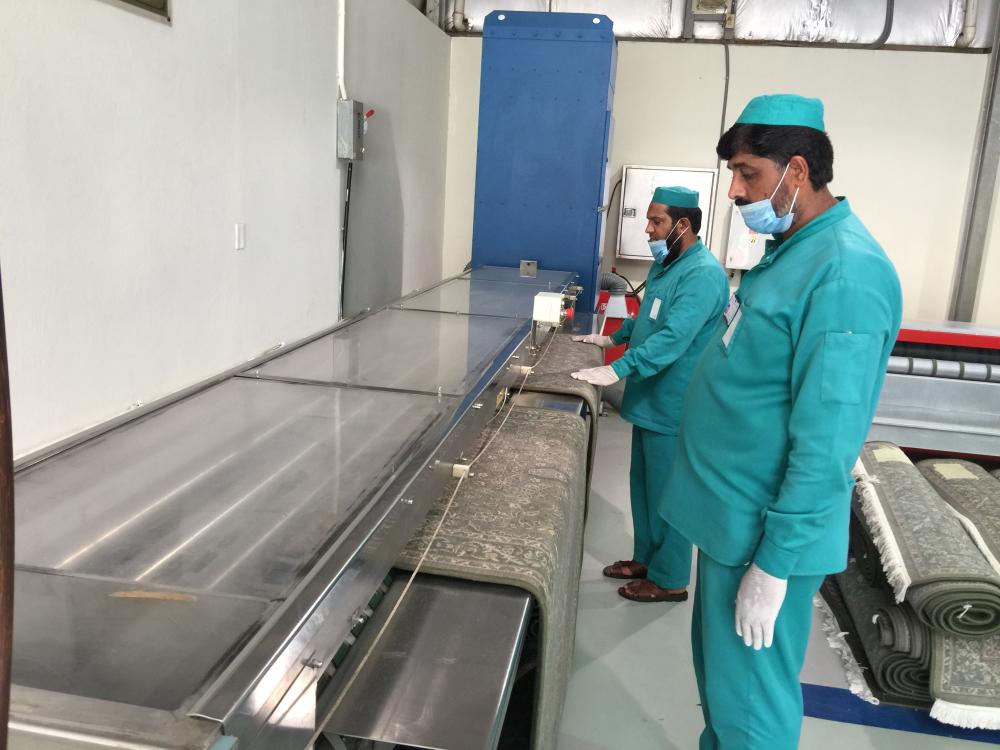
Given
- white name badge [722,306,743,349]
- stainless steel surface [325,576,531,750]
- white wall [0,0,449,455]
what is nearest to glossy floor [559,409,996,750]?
stainless steel surface [325,576,531,750]

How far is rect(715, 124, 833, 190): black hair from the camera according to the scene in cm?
143

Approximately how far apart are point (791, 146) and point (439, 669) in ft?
3.62

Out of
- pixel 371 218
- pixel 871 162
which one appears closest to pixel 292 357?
pixel 371 218

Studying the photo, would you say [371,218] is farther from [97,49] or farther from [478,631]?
[478,631]

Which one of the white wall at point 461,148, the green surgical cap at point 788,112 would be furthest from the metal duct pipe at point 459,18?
the green surgical cap at point 788,112

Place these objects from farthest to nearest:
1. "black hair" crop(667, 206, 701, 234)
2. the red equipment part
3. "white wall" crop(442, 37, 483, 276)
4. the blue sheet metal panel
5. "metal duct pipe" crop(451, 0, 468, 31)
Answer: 1. "white wall" crop(442, 37, 483, 276)
2. "metal duct pipe" crop(451, 0, 468, 31)
3. the red equipment part
4. the blue sheet metal panel
5. "black hair" crop(667, 206, 701, 234)

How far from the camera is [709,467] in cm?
159

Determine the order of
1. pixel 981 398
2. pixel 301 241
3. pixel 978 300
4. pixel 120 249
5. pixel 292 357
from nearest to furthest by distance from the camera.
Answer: pixel 292 357, pixel 120 249, pixel 301 241, pixel 981 398, pixel 978 300

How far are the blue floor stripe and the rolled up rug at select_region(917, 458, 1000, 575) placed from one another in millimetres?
470

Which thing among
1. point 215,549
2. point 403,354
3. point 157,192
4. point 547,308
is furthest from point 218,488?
point 157,192

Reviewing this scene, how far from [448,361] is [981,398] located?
10.6 ft

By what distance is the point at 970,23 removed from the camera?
15.8ft

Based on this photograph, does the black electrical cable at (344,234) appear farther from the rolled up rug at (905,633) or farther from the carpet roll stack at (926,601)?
the rolled up rug at (905,633)

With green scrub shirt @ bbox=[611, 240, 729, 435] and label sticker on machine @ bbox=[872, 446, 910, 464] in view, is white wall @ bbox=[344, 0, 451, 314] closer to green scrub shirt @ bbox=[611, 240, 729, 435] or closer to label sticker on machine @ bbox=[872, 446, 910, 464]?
green scrub shirt @ bbox=[611, 240, 729, 435]
